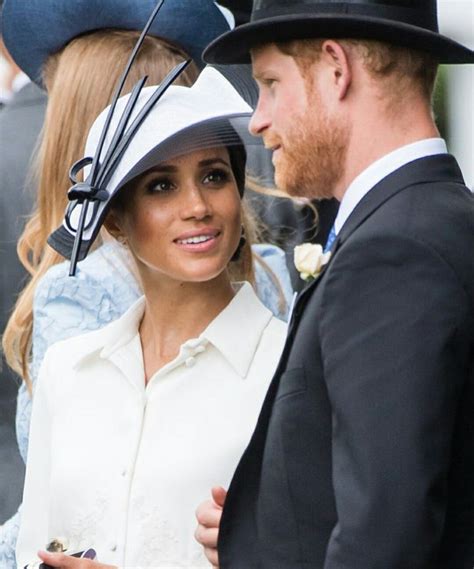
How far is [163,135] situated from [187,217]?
0.16 metres

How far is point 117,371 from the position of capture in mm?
2936

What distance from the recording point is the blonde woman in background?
329 cm

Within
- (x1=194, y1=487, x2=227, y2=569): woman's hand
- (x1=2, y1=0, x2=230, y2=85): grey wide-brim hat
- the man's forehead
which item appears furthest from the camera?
(x1=2, y1=0, x2=230, y2=85): grey wide-brim hat

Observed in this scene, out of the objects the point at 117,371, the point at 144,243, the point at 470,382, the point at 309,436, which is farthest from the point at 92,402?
the point at 470,382

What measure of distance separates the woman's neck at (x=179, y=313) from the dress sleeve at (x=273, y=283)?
1.81ft

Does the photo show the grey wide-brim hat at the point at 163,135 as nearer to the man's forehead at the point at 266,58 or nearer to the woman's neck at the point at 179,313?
the woman's neck at the point at 179,313

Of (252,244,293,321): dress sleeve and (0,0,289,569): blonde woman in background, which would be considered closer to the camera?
(0,0,289,569): blonde woman in background

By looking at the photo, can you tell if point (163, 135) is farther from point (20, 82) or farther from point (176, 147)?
point (20, 82)

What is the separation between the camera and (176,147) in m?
2.89

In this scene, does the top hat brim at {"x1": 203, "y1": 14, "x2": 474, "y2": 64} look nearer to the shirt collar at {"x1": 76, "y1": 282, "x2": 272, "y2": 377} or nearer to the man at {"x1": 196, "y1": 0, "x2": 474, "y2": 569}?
the man at {"x1": 196, "y1": 0, "x2": 474, "y2": 569}

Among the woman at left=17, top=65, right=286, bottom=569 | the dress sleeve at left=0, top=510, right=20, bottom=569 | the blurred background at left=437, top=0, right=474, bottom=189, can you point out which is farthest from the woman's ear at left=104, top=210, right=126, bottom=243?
the blurred background at left=437, top=0, right=474, bottom=189

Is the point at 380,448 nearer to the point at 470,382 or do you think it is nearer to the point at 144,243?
the point at 470,382

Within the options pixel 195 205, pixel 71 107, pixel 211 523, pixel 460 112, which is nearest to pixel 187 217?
pixel 195 205

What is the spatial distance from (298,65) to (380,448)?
65 centimetres
